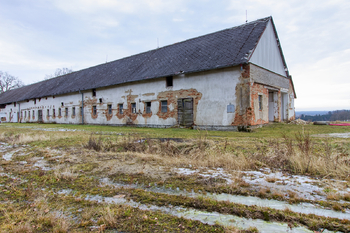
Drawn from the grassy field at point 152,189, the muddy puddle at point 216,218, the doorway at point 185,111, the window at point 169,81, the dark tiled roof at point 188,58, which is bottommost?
the muddy puddle at point 216,218

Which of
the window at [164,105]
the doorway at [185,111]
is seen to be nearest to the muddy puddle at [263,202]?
the doorway at [185,111]

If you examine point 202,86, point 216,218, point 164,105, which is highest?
point 202,86

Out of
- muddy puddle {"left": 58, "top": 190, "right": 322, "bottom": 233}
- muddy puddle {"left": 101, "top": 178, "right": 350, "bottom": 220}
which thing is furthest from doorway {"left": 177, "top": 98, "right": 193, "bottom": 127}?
muddy puddle {"left": 58, "top": 190, "right": 322, "bottom": 233}

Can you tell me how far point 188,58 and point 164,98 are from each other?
3831 mm

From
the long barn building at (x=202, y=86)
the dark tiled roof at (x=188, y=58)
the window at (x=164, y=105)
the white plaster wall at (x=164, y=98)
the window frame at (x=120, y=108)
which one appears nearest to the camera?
the long barn building at (x=202, y=86)

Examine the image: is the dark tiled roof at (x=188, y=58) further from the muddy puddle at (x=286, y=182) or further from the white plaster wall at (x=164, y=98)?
the muddy puddle at (x=286, y=182)

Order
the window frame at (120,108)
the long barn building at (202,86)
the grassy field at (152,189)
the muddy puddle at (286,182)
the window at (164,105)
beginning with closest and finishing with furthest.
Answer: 1. the grassy field at (152,189)
2. the muddy puddle at (286,182)
3. the long barn building at (202,86)
4. the window at (164,105)
5. the window frame at (120,108)

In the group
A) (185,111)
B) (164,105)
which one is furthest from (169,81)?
→ (185,111)

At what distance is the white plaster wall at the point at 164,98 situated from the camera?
14062 mm

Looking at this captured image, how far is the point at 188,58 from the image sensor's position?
1722cm

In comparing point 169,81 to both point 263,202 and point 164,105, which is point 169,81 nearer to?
point 164,105

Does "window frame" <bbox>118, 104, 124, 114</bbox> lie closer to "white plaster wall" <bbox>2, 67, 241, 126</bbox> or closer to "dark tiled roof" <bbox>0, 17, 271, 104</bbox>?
"white plaster wall" <bbox>2, 67, 241, 126</bbox>

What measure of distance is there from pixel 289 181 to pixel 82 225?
3.15 metres

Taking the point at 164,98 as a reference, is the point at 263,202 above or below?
below
